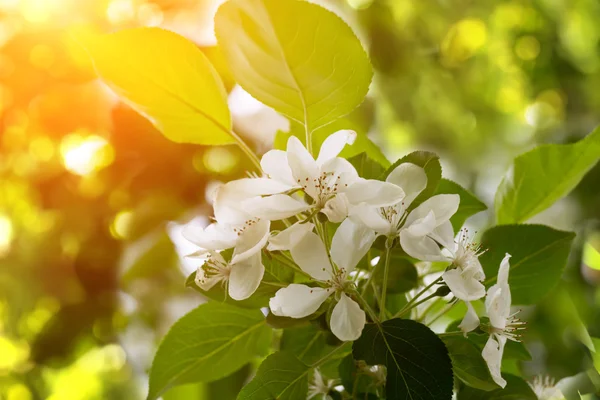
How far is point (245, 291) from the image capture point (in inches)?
10.4

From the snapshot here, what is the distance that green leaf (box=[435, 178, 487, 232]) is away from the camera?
325mm

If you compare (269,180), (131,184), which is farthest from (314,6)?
(131,184)

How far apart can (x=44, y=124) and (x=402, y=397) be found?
576 mm

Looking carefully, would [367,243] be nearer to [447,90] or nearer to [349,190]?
[349,190]

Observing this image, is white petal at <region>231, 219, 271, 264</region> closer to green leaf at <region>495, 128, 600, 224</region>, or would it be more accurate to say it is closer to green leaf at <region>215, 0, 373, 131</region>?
green leaf at <region>215, 0, 373, 131</region>

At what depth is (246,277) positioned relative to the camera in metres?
0.27

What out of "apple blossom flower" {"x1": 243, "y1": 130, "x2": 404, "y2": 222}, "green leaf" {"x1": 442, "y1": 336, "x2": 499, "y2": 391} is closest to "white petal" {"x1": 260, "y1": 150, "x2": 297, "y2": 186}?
"apple blossom flower" {"x1": 243, "y1": 130, "x2": 404, "y2": 222}

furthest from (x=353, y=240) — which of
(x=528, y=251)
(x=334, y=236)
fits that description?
(x=528, y=251)

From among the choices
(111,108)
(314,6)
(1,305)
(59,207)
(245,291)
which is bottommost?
(1,305)

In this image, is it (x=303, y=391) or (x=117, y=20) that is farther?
(x=117, y=20)

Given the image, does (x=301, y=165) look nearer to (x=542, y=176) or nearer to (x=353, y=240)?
(x=353, y=240)

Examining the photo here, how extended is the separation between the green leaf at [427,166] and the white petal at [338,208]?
0.04 metres

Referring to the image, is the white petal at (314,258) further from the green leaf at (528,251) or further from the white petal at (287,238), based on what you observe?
the green leaf at (528,251)

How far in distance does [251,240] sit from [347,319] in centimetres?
5
